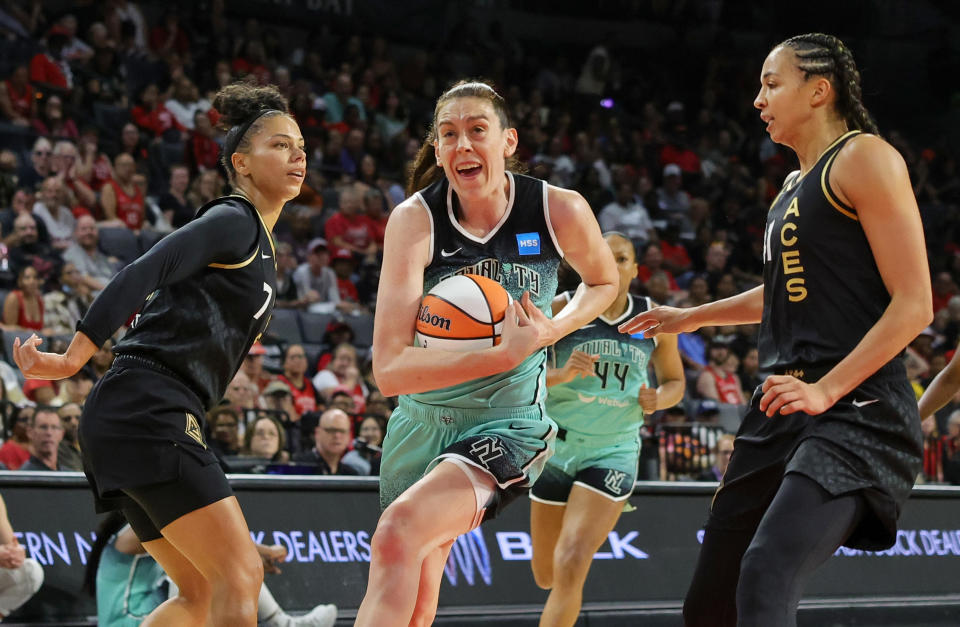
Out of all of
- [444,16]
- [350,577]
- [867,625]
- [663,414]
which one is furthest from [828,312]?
[444,16]

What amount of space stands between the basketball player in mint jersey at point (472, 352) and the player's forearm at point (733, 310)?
319 mm

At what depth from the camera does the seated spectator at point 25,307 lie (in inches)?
357

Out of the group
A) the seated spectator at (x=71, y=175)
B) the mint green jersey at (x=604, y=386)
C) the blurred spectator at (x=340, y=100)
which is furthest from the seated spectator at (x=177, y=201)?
the mint green jersey at (x=604, y=386)

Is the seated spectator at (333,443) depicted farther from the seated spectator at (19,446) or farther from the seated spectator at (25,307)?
the seated spectator at (25,307)

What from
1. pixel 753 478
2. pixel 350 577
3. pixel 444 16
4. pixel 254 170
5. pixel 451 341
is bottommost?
pixel 350 577

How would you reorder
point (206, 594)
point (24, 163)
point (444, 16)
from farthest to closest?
1. point (444, 16)
2. point (24, 163)
3. point (206, 594)

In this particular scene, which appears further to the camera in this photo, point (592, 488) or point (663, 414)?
point (663, 414)

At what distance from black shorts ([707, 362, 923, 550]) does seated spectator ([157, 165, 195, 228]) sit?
8118 millimetres

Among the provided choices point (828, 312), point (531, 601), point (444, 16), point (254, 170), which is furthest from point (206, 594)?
point (444, 16)

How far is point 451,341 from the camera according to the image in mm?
3619

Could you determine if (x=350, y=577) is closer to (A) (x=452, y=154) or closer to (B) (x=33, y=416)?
(B) (x=33, y=416)

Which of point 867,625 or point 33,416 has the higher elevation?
point 33,416

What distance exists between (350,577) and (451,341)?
9.88 ft

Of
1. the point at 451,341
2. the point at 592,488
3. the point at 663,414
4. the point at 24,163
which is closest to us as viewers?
the point at 451,341
